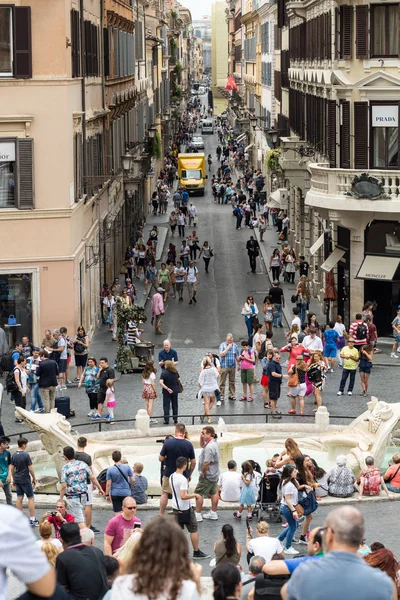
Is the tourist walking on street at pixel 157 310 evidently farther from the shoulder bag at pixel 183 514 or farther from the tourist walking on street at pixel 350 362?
the shoulder bag at pixel 183 514

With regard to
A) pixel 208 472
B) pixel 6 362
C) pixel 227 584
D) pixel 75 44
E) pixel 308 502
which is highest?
pixel 75 44

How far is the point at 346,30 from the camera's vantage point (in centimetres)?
3625

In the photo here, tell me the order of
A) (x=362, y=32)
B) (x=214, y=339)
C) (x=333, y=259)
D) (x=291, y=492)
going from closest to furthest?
(x=291, y=492)
(x=362, y=32)
(x=214, y=339)
(x=333, y=259)

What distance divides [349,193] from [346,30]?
Result: 441cm

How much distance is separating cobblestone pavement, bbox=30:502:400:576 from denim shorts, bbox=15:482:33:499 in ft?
3.38

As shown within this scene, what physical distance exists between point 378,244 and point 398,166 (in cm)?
221

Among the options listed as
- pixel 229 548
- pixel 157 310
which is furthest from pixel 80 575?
pixel 157 310

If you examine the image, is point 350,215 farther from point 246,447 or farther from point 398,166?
point 246,447

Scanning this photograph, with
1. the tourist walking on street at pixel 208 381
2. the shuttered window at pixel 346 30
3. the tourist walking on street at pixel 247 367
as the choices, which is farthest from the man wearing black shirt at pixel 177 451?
the shuttered window at pixel 346 30

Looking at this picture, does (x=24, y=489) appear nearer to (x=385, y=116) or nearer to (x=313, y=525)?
(x=313, y=525)

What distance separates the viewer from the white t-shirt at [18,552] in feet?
22.1

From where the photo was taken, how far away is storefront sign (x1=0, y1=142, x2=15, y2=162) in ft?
104

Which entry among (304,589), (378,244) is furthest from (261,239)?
(304,589)

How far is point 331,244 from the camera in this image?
39.6 m
